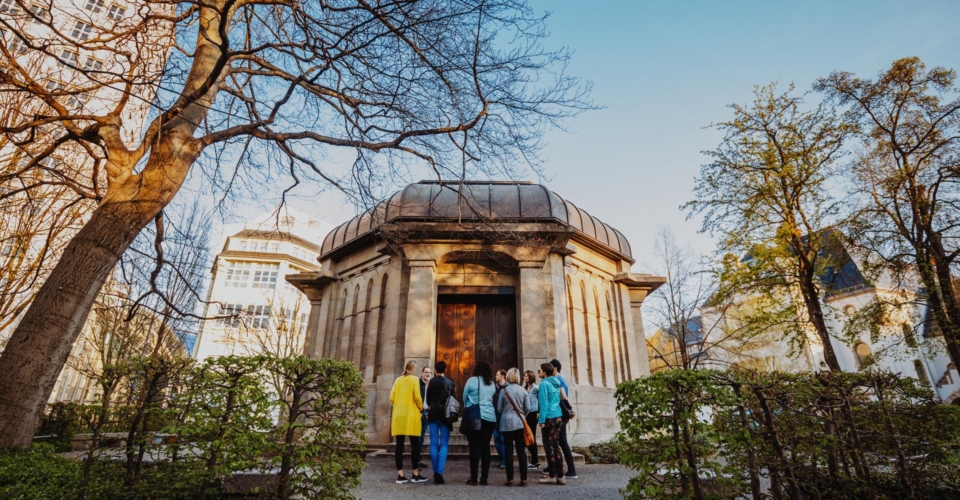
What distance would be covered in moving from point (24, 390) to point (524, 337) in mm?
8235

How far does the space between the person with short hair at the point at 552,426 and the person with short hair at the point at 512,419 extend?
309 mm

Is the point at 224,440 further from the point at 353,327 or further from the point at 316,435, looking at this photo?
the point at 353,327

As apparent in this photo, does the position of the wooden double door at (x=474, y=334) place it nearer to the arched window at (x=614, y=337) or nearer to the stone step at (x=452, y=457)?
the stone step at (x=452, y=457)

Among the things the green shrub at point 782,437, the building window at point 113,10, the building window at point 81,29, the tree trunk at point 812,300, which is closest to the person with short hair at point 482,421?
the green shrub at point 782,437

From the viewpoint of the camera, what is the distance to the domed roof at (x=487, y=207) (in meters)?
11.6

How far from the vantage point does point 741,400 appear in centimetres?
404

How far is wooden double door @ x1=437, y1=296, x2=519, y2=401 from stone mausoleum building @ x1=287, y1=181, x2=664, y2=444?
0.03m

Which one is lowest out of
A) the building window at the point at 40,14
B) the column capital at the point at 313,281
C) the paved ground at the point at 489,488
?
the paved ground at the point at 489,488

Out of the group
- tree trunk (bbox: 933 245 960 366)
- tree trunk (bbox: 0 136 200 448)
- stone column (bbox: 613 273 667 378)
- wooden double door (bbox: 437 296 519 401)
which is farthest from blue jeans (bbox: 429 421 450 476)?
tree trunk (bbox: 933 245 960 366)

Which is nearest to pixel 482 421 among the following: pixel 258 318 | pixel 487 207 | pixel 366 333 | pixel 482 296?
pixel 482 296

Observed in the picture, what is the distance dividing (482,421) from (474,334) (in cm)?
480

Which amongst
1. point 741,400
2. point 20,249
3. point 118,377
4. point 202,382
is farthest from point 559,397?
point 20,249

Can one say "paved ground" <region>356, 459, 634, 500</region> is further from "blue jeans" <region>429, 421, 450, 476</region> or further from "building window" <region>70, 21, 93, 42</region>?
"building window" <region>70, 21, 93, 42</region>

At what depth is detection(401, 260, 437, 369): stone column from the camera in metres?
10.2
